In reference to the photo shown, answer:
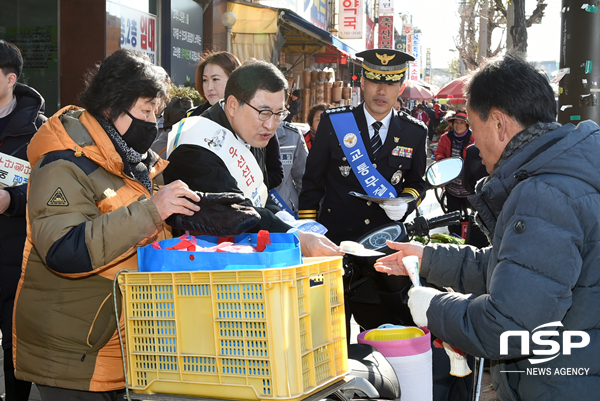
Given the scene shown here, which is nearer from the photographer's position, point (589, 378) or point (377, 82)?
point (589, 378)

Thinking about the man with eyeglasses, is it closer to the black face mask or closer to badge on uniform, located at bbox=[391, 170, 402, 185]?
the black face mask

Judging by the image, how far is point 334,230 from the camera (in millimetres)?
4074

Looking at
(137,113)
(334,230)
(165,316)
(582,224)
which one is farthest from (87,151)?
(334,230)

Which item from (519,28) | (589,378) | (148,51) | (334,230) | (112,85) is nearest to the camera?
(589,378)

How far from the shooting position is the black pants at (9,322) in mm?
3420

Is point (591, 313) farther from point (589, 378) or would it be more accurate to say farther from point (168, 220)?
point (168, 220)

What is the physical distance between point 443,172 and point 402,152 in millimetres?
828

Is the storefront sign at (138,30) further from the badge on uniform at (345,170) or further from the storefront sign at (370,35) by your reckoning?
the storefront sign at (370,35)

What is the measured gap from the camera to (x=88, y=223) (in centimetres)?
196

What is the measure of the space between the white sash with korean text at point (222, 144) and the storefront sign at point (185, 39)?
27.0 feet

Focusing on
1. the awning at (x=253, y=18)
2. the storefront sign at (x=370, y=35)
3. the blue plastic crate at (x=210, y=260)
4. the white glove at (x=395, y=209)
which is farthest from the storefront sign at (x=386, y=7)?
the blue plastic crate at (x=210, y=260)

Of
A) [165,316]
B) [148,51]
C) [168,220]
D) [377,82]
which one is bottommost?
[165,316]

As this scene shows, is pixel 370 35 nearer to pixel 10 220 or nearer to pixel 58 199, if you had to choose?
pixel 10 220

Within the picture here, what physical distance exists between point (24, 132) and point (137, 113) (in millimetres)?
1556
